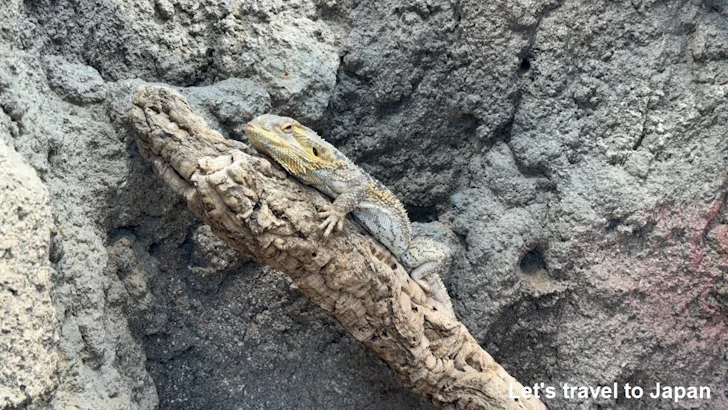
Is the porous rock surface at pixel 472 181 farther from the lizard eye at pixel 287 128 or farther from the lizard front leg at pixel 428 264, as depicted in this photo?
the lizard eye at pixel 287 128

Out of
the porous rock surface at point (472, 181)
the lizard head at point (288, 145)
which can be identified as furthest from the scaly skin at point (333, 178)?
the porous rock surface at point (472, 181)

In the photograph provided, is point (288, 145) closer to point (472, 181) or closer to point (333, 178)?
point (333, 178)

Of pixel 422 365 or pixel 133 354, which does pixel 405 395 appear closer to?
pixel 422 365

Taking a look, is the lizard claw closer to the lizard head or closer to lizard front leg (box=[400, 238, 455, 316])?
the lizard head

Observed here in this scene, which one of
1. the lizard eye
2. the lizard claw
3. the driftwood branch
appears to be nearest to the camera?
the driftwood branch

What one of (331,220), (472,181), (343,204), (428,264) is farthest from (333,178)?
(472,181)

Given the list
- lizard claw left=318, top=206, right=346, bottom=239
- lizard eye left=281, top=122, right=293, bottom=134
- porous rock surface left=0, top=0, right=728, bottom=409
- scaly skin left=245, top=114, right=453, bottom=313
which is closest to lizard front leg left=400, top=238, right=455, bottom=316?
scaly skin left=245, top=114, right=453, bottom=313
